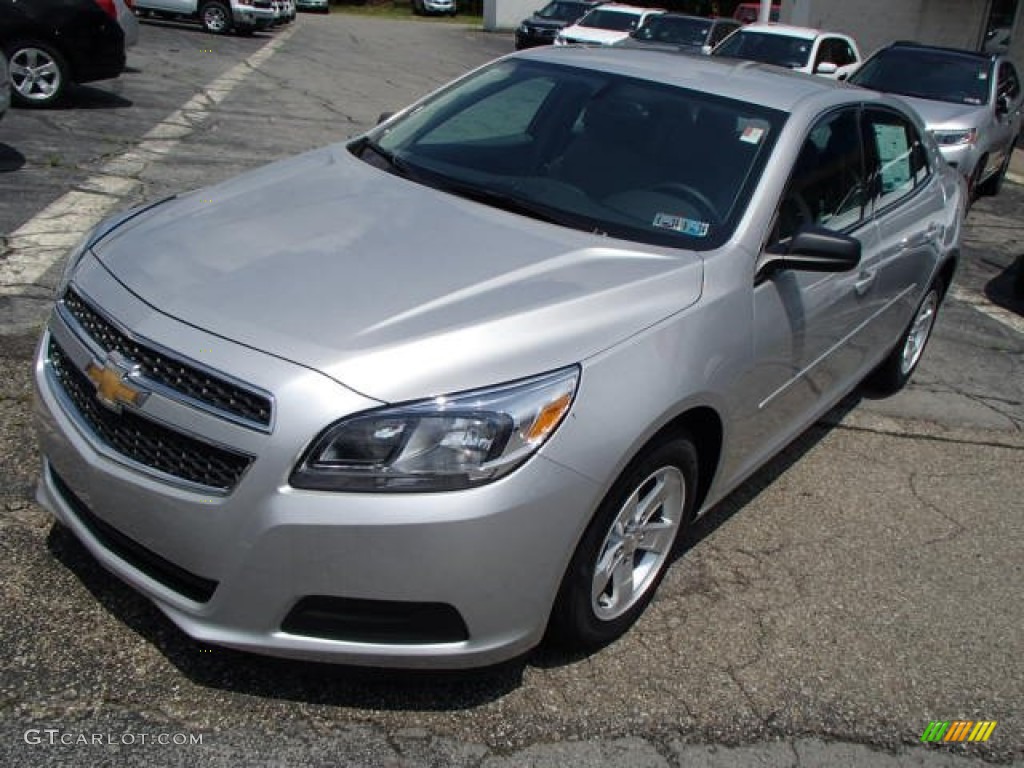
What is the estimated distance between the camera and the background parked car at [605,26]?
2066 cm

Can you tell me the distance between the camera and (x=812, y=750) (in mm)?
2762

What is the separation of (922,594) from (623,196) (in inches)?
72.8

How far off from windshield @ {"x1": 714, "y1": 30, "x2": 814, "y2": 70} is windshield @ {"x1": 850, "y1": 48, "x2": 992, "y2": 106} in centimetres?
375

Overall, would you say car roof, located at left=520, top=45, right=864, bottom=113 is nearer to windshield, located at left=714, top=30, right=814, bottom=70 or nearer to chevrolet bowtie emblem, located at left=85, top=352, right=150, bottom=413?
chevrolet bowtie emblem, located at left=85, top=352, right=150, bottom=413

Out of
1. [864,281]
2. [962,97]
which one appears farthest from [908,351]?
[962,97]

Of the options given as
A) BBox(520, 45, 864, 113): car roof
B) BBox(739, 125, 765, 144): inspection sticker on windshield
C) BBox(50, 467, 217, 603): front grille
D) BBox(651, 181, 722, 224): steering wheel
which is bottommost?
BBox(50, 467, 217, 603): front grille

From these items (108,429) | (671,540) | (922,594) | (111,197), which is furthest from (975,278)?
(108,429)

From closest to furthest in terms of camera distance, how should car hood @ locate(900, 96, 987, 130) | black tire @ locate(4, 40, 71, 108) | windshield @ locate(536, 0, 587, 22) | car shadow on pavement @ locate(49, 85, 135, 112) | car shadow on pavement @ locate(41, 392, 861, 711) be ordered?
1. car shadow on pavement @ locate(41, 392, 861, 711)
2. car hood @ locate(900, 96, 987, 130)
3. black tire @ locate(4, 40, 71, 108)
4. car shadow on pavement @ locate(49, 85, 135, 112)
5. windshield @ locate(536, 0, 587, 22)

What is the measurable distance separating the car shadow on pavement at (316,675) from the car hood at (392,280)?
2.78 ft

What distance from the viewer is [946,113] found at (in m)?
10.0

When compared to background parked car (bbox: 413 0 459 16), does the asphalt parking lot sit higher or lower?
higher

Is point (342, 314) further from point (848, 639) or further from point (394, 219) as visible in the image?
point (848, 639)

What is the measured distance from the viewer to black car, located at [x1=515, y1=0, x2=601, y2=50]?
25359 mm

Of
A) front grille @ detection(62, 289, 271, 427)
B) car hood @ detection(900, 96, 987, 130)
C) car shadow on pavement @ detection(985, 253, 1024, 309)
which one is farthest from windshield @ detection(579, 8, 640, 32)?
front grille @ detection(62, 289, 271, 427)
